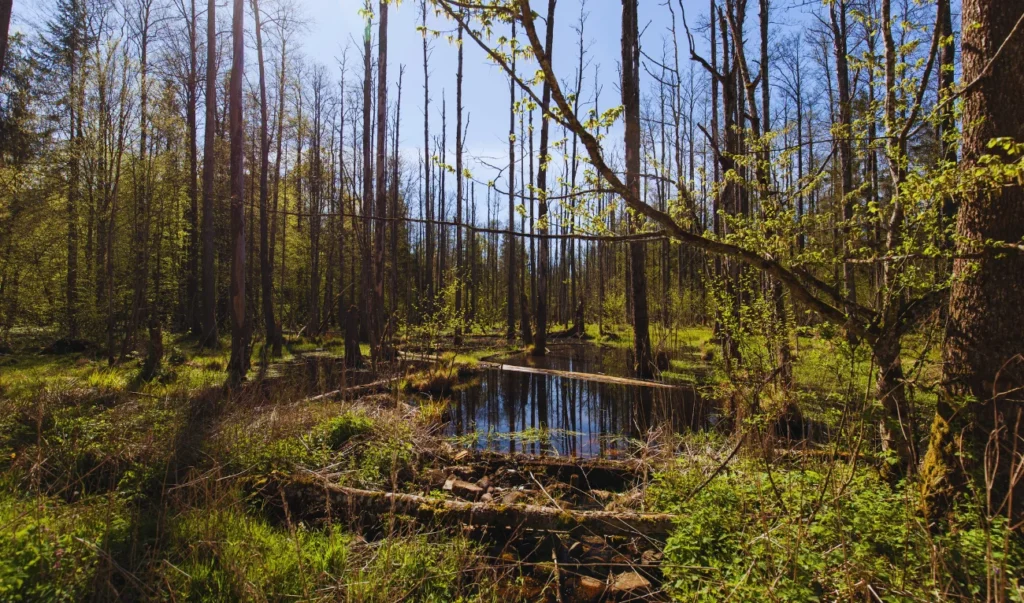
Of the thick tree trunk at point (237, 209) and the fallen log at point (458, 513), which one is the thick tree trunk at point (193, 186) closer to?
the thick tree trunk at point (237, 209)

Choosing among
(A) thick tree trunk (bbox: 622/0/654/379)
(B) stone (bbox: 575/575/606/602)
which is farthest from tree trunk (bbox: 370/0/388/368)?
(B) stone (bbox: 575/575/606/602)

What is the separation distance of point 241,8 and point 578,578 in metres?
12.6

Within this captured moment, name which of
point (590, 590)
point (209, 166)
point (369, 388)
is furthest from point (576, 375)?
point (209, 166)

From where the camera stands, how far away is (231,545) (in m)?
3.20

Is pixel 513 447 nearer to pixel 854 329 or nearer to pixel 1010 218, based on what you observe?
pixel 854 329

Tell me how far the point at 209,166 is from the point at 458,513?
14.3 m

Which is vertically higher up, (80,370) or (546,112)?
(546,112)

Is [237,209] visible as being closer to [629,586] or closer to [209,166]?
[209,166]

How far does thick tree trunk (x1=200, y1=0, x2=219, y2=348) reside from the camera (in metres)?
11.7

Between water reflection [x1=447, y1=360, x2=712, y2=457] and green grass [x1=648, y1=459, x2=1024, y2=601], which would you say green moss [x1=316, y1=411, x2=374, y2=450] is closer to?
water reflection [x1=447, y1=360, x2=712, y2=457]

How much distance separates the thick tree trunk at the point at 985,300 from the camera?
296 cm

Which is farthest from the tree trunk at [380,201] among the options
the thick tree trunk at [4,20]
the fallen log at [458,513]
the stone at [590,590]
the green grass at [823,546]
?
the green grass at [823,546]

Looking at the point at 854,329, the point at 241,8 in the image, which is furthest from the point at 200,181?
the point at 854,329

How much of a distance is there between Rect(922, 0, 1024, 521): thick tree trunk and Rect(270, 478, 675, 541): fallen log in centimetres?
186
